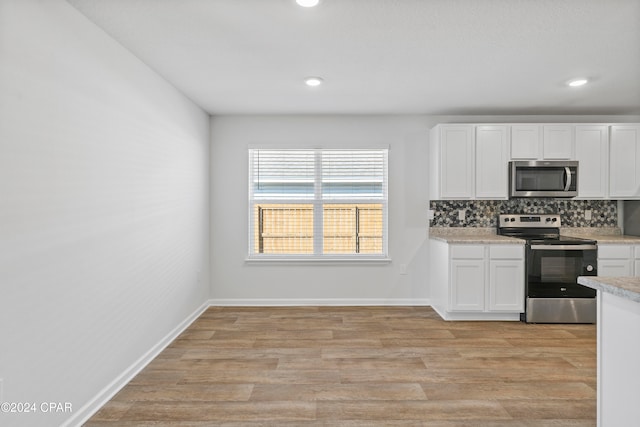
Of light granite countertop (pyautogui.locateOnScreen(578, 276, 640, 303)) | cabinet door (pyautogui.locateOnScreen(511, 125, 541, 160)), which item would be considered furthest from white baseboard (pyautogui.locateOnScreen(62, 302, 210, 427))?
cabinet door (pyautogui.locateOnScreen(511, 125, 541, 160))

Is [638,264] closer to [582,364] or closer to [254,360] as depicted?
[582,364]

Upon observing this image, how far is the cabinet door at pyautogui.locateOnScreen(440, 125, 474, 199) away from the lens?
4234mm

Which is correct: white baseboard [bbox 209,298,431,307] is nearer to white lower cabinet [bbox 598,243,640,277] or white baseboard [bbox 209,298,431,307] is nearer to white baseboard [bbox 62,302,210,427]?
white baseboard [bbox 62,302,210,427]

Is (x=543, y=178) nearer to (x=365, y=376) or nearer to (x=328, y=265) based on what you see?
(x=328, y=265)

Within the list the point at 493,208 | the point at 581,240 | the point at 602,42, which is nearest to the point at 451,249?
the point at 493,208

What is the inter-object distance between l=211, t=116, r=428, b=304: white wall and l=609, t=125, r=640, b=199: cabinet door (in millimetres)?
2034

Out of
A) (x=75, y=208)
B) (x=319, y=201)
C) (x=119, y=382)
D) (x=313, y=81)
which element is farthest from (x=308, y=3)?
(x=319, y=201)

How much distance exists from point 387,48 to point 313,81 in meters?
0.86

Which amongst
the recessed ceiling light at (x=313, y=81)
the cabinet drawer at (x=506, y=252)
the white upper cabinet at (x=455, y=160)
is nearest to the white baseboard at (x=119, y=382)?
the recessed ceiling light at (x=313, y=81)

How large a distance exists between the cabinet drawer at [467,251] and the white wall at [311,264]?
0.66 metres

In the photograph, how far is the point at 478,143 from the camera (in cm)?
422

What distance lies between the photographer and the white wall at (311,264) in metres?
4.60

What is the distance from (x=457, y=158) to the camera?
13.9ft

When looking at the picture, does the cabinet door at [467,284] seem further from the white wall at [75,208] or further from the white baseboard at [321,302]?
the white wall at [75,208]
